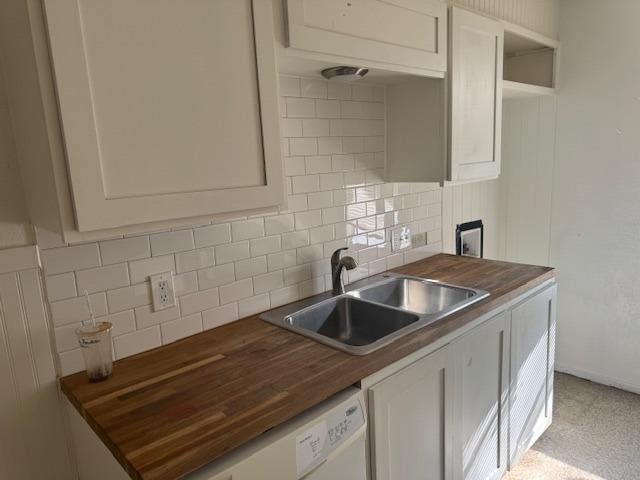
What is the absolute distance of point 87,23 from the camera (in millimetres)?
889

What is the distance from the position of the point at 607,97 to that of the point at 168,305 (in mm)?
2641

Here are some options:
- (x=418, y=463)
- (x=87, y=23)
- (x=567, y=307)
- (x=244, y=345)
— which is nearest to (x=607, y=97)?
(x=567, y=307)

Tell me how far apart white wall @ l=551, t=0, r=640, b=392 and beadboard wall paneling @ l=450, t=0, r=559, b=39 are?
10 centimetres

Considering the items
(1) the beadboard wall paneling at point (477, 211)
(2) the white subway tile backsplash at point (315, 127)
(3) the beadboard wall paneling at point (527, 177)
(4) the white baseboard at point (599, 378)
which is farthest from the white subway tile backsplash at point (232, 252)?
(4) the white baseboard at point (599, 378)

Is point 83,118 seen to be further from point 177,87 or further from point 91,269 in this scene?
point 91,269

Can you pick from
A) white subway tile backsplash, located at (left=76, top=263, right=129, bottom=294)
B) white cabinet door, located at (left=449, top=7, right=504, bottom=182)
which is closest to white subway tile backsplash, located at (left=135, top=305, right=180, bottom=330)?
white subway tile backsplash, located at (left=76, top=263, right=129, bottom=294)

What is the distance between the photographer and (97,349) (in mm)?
1197

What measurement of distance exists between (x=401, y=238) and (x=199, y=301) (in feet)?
3.74

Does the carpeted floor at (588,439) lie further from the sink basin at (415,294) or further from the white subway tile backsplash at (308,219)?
the white subway tile backsplash at (308,219)

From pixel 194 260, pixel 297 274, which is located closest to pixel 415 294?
pixel 297 274

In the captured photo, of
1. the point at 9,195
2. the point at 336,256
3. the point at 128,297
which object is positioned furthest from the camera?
the point at 336,256

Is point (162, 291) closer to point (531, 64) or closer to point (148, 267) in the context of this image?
point (148, 267)

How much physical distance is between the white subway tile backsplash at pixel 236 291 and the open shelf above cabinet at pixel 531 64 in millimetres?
1806

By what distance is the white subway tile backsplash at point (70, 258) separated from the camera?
1.19 metres
